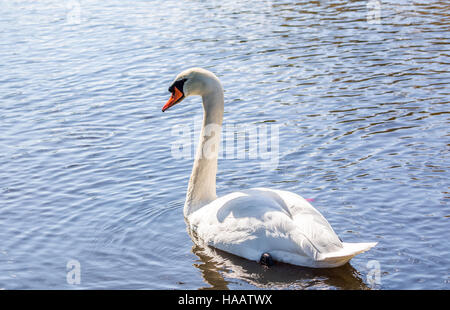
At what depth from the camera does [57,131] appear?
37.1 ft

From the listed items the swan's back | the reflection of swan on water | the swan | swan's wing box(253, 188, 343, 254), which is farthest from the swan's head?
the reflection of swan on water

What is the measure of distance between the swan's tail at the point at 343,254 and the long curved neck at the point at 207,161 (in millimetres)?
1974

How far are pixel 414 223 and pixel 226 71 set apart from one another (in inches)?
267

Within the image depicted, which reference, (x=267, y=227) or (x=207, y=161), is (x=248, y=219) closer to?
(x=267, y=227)

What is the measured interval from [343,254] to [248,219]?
1084 mm

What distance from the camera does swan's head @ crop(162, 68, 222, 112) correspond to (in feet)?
26.3

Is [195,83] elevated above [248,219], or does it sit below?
above

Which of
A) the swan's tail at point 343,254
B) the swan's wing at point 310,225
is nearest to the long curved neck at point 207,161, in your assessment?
the swan's wing at point 310,225

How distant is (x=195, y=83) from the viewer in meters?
8.05

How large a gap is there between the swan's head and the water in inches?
59.0

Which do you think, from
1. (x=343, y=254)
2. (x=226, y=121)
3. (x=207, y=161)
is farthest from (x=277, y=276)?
(x=226, y=121)

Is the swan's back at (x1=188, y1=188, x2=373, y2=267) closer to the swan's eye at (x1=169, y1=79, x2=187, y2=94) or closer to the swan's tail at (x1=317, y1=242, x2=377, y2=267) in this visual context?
the swan's tail at (x1=317, y1=242, x2=377, y2=267)

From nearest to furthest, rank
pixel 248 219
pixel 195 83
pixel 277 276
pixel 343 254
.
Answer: pixel 343 254 < pixel 277 276 < pixel 248 219 < pixel 195 83

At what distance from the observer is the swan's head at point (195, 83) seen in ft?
26.3
